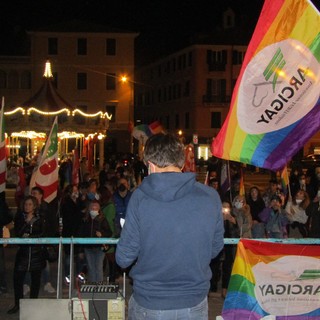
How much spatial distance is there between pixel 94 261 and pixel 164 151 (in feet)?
18.6

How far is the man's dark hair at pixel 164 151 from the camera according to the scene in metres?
3.54

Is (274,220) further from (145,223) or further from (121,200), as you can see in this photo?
(145,223)

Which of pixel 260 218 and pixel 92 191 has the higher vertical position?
pixel 92 191

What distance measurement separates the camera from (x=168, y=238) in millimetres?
3475

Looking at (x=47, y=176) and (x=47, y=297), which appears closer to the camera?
(x=47, y=297)

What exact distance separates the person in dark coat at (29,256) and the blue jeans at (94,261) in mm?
1071

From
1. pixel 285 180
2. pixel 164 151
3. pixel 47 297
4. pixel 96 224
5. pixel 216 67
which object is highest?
pixel 216 67

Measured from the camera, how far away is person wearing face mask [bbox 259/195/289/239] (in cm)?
1035

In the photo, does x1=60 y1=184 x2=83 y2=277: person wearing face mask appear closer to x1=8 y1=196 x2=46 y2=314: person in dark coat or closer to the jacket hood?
x1=8 y1=196 x2=46 y2=314: person in dark coat

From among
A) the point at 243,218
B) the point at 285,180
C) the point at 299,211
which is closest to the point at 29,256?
the point at 243,218

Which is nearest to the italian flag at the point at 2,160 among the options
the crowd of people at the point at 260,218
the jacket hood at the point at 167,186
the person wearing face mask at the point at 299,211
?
the crowd of people at the point at 260,218

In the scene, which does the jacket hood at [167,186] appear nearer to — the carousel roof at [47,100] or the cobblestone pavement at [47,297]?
the cobblestone pavement at [47,297]

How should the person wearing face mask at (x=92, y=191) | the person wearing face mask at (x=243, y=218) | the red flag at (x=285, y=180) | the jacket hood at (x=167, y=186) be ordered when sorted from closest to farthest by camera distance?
the jacket hood at (x=167, y=186), the person wearing face mask at (x=243, y=218), the person wearing face mask at (x=92, y=191), the red flag at (x=285, y=180)

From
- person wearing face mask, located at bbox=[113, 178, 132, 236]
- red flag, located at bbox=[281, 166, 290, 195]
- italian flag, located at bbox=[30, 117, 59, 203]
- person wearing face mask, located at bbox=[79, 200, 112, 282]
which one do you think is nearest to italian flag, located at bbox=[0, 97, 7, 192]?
italian flag, located at bbox=[30, 117, 59, 203]
